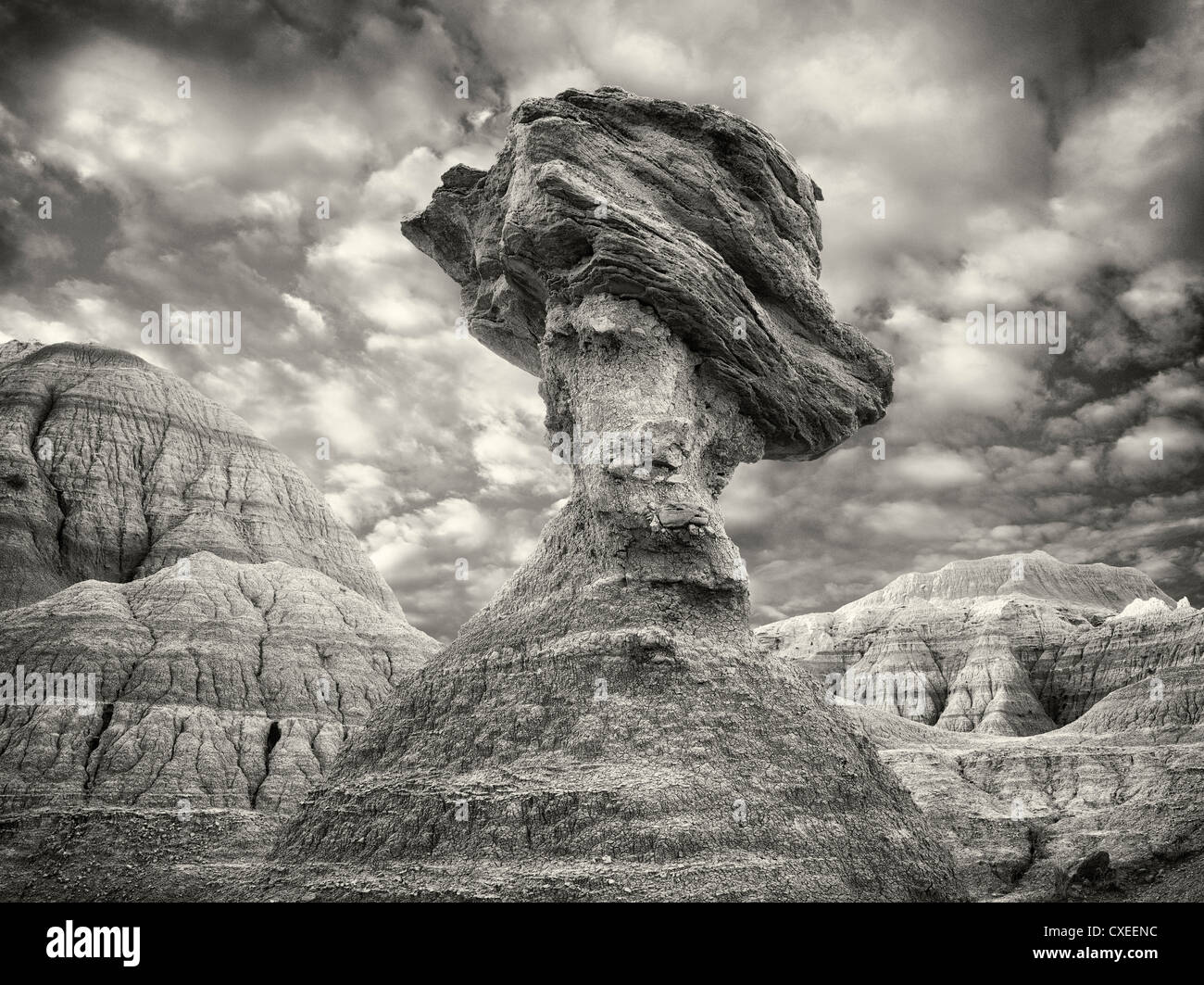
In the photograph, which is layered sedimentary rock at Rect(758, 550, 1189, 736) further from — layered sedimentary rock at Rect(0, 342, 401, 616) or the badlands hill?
layered sedimentary rock at Rect(0, 342, 401, 616)

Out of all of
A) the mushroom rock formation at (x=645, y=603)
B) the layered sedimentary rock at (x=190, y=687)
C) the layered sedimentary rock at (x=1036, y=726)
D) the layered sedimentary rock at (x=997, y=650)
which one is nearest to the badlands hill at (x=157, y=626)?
the layered sedimentary rock at (x=190, y=687)

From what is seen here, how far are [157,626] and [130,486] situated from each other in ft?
51.8

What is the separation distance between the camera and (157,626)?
4009 cm

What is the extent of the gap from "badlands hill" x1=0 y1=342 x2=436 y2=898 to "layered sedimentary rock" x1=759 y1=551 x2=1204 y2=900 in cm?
2074

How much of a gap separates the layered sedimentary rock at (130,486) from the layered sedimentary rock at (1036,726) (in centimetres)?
2898

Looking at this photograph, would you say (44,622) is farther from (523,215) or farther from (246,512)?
(523,215)

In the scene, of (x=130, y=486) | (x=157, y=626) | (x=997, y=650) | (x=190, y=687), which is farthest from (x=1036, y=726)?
(x=130, y=486)

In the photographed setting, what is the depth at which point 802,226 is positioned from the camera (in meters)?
25.4

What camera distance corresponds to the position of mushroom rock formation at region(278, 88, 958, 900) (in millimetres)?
16203

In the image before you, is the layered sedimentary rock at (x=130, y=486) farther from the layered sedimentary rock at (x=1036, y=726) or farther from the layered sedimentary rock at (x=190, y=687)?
the layered sedimentary rock at (x=1036, y=726)

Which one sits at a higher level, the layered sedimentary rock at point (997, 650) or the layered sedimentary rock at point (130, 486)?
the layered sedimentary rock at point (130, 486)

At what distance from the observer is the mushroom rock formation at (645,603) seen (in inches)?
638

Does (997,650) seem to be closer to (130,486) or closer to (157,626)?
(157,626)
